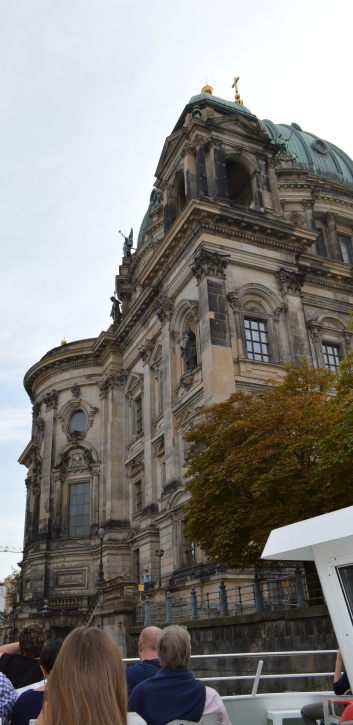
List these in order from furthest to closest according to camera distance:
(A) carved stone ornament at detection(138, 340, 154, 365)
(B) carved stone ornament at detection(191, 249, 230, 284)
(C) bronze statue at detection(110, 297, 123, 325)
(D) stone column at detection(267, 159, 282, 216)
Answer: (C) bronze statue at detection(110, 297, 123, 325), (A) carved stone ornament at detection(138, 340, 154, 365), (D) stone column at detection(267, 159, 282, 216), (B) carved stone ornament at detection(191, 249, 230, 284)

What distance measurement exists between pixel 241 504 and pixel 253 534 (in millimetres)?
1028

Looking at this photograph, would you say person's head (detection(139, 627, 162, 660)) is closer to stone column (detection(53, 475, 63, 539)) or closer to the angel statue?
stone column (detection(53, 475, 63, 539))

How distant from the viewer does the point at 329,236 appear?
4594 centimetres

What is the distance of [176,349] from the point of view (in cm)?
3238

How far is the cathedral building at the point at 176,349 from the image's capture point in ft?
96.3

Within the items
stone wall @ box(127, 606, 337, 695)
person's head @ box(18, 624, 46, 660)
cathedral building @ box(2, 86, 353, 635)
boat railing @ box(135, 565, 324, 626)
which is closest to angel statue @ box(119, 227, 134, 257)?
cathedral building @ box(2, 86, 353, 635)

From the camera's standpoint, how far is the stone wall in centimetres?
1362

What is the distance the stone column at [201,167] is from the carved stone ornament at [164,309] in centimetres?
560

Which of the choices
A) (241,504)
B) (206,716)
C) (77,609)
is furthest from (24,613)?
(206,716)

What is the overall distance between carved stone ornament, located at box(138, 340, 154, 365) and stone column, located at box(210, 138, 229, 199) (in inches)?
367

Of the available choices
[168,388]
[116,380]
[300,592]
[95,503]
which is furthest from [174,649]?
[116,380]

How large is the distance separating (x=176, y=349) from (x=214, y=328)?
475 centimetres

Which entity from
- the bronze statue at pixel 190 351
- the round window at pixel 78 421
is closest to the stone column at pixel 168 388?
→ the bronze statue at pixel 190 351

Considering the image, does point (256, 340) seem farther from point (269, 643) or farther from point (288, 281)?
point (269, 643)
